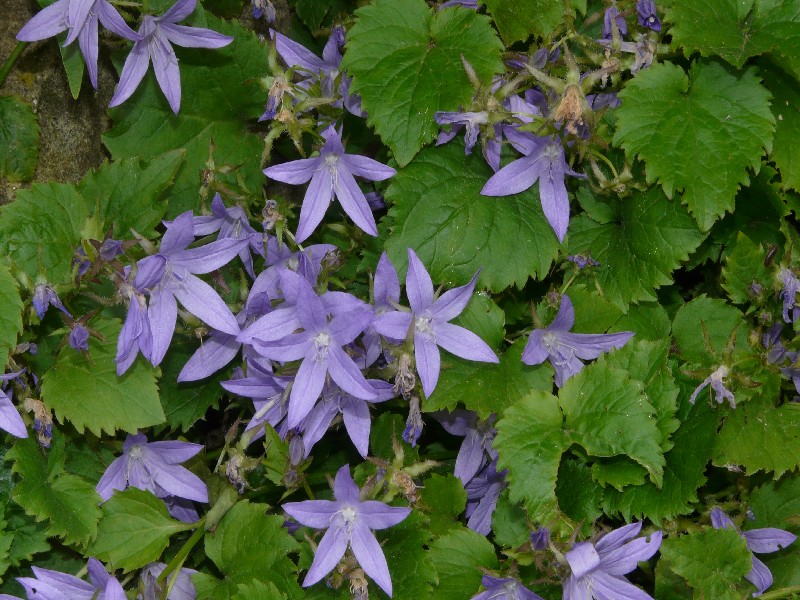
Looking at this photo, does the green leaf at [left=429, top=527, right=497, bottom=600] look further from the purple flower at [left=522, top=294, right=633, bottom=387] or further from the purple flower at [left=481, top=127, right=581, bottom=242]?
the purple flower at [left=481, top=127, right=581, bottom=242]

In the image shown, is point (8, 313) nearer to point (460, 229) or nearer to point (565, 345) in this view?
point (460, 229)

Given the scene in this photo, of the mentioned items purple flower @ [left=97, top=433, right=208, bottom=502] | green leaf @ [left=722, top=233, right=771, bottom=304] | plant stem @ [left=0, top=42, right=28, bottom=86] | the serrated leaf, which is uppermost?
plant stem @ [left=0, top=42, right=28, bottom=86]

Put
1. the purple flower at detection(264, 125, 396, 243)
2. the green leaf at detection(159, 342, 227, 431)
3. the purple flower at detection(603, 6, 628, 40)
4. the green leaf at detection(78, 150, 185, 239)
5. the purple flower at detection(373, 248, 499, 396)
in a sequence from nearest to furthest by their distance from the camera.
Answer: the purple flower at detection(373, 248, 499, 396) < the purple flower at detection(264, 125, 396, 243) < the purple flower at detection(603, 6, 628, 40) < the green leaf at detection(78, 150, 185, 239) < the green leaf at detection(159, 342, 227, 431)

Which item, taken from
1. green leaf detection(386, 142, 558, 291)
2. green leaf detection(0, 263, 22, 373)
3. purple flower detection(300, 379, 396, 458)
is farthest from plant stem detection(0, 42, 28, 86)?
purple flower detection(300, 379, 396, 458)

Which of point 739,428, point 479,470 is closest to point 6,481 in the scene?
point 479,470

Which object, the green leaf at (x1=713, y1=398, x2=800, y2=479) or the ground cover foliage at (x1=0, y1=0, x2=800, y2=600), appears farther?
the green leaf at (x1=713, y1=398, x2=800, y2=479)

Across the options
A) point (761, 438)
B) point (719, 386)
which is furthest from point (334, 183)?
point (761, 438)

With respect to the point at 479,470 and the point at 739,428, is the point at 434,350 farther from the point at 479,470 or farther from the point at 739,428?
the point at 739,428

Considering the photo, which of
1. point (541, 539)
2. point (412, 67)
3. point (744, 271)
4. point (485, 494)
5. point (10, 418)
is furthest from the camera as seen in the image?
point (485, 494)
